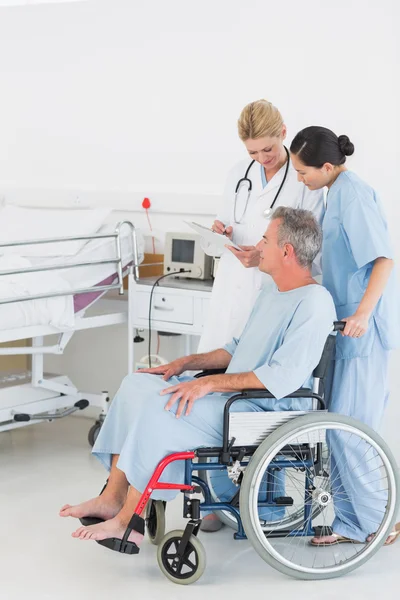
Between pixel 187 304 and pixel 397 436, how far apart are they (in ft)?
3.45

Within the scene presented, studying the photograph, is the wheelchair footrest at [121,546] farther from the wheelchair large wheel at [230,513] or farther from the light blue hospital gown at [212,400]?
the wheelchair large wheel at [230,513]

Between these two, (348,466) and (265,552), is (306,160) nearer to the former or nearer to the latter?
(348,466)

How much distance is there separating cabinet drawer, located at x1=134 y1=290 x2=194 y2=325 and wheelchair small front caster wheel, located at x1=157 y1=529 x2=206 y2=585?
4.67 ft

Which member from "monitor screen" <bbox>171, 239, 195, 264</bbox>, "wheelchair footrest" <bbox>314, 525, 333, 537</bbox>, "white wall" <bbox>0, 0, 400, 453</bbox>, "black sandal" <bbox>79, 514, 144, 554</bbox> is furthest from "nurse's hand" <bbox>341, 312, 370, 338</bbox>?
"monitor screen" <bbox>171, 239, 195, 264</bbox>

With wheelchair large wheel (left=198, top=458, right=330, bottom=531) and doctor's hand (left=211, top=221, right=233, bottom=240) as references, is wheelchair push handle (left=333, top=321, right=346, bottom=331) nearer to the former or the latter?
wheelchair large wheel (left=198, top=458, right=330, bottom=531)

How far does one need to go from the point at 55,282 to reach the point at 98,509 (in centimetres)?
141

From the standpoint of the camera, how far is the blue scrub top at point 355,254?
2881mm

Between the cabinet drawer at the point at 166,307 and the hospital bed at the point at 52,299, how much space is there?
141 mm

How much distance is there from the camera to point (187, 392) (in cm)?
271

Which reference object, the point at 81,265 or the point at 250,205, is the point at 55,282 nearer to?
the point at 81,265

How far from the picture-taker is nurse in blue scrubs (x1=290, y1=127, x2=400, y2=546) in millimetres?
2887

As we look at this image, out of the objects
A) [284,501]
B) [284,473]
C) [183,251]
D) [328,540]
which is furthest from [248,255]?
[183,251]

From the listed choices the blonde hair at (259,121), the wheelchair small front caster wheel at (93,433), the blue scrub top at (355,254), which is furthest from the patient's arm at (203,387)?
the wheelchair small front caster wheel at (93,433)

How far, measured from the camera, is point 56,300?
13.0ft
